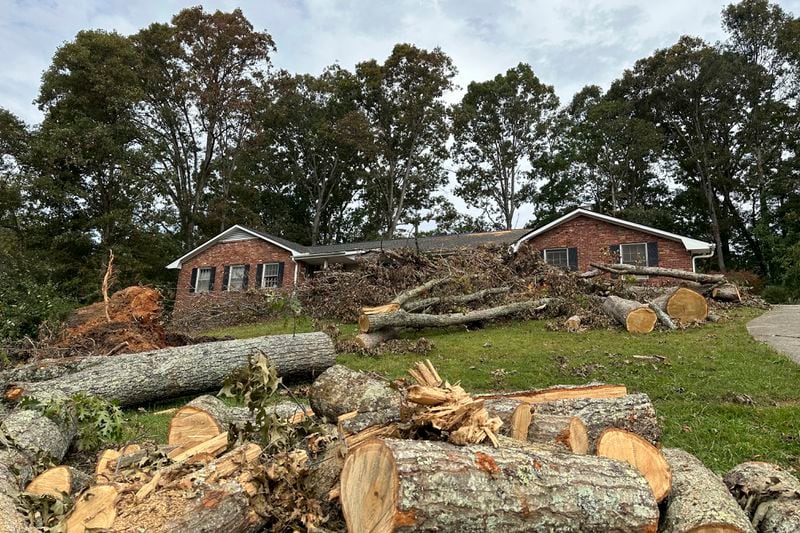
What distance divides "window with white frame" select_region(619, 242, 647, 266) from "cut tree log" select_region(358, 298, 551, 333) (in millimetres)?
8194

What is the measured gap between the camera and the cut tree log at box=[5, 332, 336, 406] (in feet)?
23.5

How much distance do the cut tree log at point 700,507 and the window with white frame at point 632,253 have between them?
17.9 m

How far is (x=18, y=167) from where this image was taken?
26.2m

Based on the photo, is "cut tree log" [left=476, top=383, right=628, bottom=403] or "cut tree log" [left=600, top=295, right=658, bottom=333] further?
"cut tree log" [left=600, top=295, right=658, bottom=333]

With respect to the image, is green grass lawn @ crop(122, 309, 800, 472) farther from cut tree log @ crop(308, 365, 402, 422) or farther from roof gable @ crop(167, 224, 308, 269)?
roof gable @ crop(167, 224, 308, 269)

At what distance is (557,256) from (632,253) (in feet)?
9.36

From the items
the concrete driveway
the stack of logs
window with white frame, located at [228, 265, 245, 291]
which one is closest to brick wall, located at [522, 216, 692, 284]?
the stack of logs

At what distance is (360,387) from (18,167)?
97.2 ft

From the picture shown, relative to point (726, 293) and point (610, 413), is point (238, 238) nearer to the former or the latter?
point (726, 293)

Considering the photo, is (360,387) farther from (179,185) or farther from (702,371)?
(179,185)

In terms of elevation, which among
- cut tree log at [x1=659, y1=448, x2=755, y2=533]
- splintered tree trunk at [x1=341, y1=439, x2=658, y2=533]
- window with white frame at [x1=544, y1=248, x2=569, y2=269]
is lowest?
cut tree log at [x1=659, y1=448, x2=755, y2=533]

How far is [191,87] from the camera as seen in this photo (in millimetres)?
30781

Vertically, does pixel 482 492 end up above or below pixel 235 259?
below

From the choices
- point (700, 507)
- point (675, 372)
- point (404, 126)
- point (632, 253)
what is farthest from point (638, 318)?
point (404, 126)
